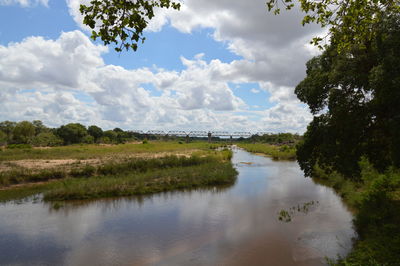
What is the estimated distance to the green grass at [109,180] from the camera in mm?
21170

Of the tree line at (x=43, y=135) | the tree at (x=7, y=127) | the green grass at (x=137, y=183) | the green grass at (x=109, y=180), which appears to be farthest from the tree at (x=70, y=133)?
the green grass at (x=137, y=183)

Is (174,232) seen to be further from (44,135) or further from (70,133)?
(70,133)

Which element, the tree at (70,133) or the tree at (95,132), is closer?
the tree at (70,133)

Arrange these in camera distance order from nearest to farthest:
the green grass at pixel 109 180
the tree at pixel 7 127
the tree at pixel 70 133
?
the green grass at pixel 109 180
the tree at pixel 70 133
the tree at pixel 7 127

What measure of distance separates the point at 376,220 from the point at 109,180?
1972 centimetres

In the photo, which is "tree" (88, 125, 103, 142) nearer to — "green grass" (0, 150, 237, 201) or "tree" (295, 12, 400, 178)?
"green grass" (0, 150, 237, 201)

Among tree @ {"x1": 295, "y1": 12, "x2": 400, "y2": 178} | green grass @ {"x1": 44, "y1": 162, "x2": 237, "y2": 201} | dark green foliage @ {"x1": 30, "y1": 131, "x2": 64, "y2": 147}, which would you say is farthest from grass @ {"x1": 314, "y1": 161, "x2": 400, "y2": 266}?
dark green foliage @ {"x1": 30, "y1": 131, "x2": 64, "y2": 147}

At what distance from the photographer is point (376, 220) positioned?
40.5 feet

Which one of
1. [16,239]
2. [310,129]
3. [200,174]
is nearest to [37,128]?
[200,174]

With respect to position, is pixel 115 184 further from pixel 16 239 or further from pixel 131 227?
pixel 16 239

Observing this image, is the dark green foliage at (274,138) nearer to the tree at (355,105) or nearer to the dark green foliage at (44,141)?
the dark green foliage at (44,141)

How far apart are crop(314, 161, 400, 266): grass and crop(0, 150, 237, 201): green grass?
40.8 feet

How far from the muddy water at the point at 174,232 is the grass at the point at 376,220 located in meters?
0.86

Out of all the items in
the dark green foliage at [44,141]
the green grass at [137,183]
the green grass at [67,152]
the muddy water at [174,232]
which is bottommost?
the muddy water at [174,232]
